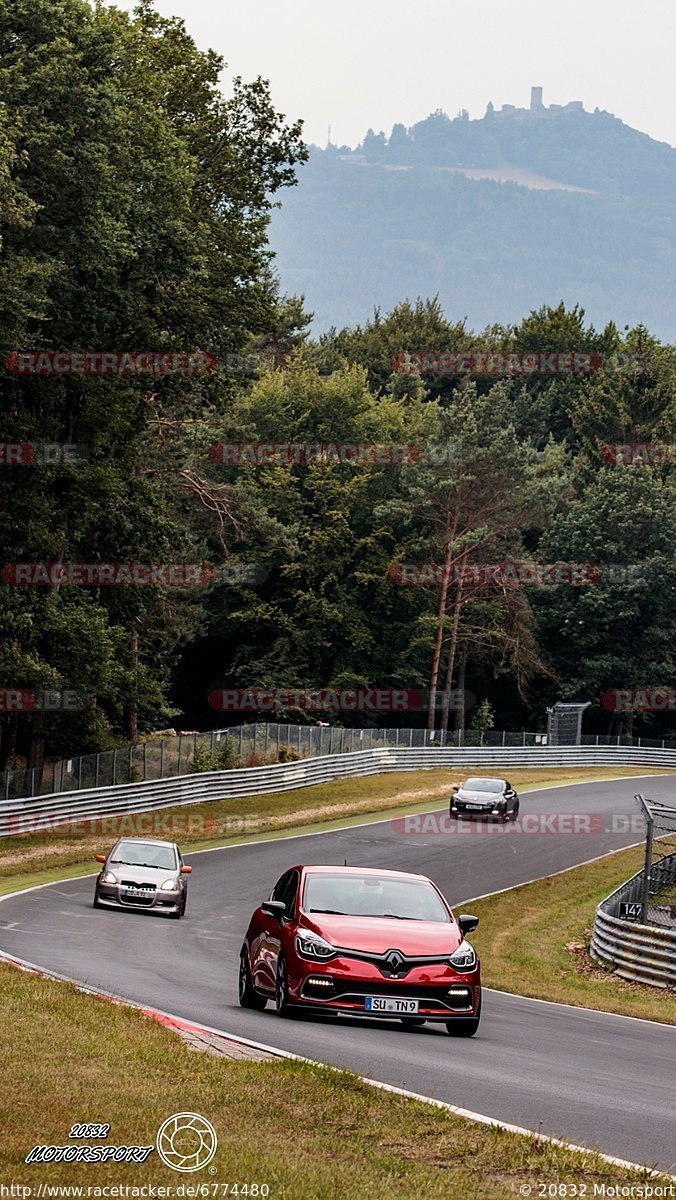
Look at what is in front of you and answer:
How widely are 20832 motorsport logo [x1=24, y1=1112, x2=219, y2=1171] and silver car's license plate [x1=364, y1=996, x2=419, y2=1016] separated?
561cm

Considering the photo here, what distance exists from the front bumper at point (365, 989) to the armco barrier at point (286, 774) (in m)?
28.3

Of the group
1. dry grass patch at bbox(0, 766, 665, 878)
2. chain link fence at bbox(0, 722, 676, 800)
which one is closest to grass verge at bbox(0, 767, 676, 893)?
dry grass patch at bbox(0, 766, 665, 878)

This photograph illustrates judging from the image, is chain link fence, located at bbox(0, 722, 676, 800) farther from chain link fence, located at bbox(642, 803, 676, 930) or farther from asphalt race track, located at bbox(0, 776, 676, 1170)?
chain link fence, located at bbox(642, 803, 676, 930)

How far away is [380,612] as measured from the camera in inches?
3265

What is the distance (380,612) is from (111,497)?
134 feet

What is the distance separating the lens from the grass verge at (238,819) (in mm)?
38188

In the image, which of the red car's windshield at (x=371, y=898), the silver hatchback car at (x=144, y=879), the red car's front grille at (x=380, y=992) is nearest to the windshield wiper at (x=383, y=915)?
the red car's windshield at (x=371, y=898)

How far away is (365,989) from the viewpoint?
1369 centimetres

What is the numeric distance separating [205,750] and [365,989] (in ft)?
129

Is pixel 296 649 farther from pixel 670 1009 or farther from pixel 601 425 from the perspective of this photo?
pixel 670 1009

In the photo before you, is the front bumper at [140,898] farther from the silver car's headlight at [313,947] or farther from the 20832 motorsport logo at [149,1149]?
the 20832 motorsport logo at [149,1149]

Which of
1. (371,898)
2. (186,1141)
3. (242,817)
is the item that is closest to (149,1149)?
(186,1141)

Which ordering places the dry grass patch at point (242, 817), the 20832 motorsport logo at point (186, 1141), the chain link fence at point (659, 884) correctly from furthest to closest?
the dry grass patch at point (242, 817) < the chain link fence at point (659, 884) < the 20832 motorsport logo at point (186, 1141)

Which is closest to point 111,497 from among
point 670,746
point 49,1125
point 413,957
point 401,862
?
point 401,862
